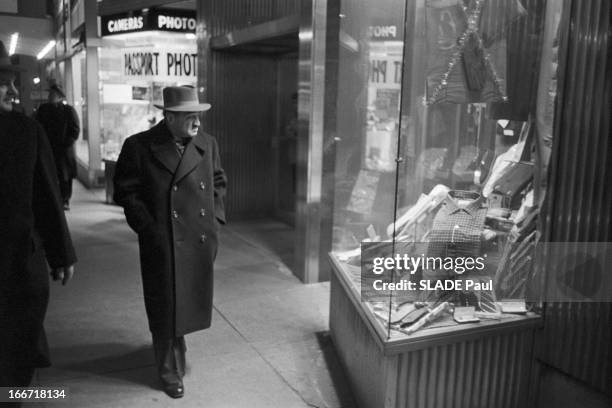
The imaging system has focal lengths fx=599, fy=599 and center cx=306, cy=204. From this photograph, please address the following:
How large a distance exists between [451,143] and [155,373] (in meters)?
2.54

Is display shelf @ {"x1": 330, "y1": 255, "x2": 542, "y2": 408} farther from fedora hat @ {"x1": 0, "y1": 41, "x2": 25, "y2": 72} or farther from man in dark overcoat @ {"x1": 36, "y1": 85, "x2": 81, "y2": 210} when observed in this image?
man in dark overcoat @ {"x1": 36, "y1": 85, "x2": 81, "y2": 210}

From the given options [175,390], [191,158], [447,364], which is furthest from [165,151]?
[447,364]

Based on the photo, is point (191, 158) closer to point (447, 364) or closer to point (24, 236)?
point (24, 236)

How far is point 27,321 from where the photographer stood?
288 cm

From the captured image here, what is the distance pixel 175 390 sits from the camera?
353 cm

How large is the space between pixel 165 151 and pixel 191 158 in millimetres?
154

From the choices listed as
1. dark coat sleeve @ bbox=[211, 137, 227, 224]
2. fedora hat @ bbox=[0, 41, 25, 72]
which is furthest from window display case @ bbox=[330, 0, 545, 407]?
fedora hat @ bbox=[0, 41, 25, 72]

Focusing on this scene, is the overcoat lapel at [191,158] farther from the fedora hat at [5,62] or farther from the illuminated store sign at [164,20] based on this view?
the illuminated store sign at [164,20]

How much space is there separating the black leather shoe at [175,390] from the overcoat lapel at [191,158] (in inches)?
47.4

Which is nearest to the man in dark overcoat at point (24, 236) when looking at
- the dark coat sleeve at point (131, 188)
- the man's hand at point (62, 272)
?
the man's hand at point (62, 272)

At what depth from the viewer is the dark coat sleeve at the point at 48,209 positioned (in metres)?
2.87

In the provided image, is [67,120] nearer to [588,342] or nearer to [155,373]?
[155,373]

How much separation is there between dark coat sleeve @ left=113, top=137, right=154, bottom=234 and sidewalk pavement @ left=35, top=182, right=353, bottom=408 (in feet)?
3.41

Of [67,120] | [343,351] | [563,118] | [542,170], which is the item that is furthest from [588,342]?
[67,120]
